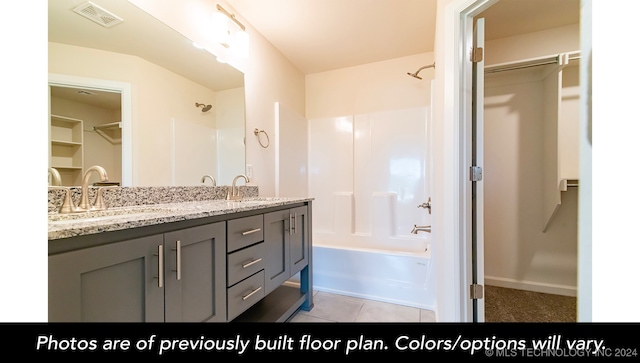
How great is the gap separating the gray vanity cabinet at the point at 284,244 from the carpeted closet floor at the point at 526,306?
1427 mm

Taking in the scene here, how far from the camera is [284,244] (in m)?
1.49

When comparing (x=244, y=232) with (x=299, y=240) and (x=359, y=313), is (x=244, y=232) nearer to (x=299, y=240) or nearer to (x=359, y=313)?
(x=299, y=240)

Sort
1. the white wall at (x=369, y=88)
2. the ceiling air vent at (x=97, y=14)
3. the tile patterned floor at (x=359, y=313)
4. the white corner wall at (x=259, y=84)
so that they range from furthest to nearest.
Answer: the white wall at (x=369, y=88) < the tile patterned floor at (x=359, y=313) < the white corner wall at (x=259, y=84) < the ceiling air vent at (x=97, y=14)

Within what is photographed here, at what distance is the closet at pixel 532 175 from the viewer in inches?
73.6

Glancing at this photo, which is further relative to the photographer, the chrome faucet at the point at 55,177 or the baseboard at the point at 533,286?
the baseboard at the point at 533,286

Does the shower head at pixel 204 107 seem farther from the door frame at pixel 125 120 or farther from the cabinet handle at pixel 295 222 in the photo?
the cabinet handle at pixel 295 222

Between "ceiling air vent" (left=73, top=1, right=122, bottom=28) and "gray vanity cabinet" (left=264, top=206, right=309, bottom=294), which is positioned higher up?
"ceiling air vent" (left=73, top=1, right=122, bottom=28)

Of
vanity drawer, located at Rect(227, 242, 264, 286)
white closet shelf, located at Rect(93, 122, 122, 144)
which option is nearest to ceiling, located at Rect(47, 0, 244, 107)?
white closet shelf, located at Rect(93, 122, 122, 144)

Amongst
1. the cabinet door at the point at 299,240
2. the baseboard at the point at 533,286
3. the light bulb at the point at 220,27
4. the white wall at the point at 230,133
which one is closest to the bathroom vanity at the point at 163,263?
the cabinet door at the point at 299,240

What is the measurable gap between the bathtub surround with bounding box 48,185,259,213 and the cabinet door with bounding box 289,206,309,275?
593mm

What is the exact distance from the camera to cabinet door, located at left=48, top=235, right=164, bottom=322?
0.57m

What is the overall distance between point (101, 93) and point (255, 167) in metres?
1.11

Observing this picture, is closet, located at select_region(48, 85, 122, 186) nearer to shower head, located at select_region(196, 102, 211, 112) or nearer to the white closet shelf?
the white closet shelf
